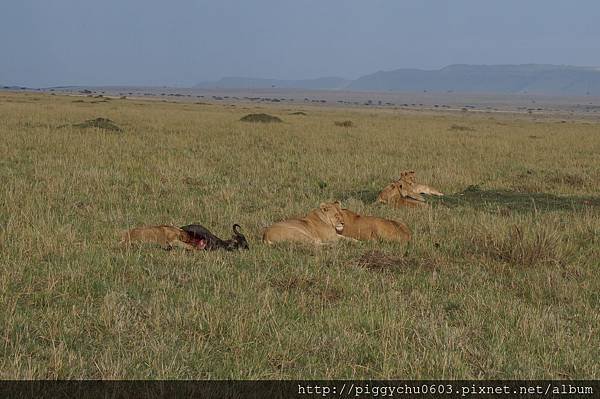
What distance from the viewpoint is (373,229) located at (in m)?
9.03

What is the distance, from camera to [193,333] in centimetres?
502

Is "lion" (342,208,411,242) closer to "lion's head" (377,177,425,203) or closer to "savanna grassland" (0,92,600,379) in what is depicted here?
"savanna grassland" (0,92,600,379)

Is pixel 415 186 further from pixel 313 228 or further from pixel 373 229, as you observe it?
pixel 313 228

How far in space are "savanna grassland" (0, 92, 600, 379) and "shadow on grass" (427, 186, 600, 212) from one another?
0.25 feet

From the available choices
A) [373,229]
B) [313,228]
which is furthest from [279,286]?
[373,229]

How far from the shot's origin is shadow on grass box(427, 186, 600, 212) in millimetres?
11789

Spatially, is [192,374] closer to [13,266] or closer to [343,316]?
[343,316]

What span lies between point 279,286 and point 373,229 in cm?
294

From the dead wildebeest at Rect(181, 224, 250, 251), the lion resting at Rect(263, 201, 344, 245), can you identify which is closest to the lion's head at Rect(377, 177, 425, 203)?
the lion resting at Rect(263, 201, 344, 245)

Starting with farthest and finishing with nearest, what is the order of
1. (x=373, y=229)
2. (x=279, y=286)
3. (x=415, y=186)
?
(x=415, y=186) → (x=373, y=229) → (x=279, y=286)

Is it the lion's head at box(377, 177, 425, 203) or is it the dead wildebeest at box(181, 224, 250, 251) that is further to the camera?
the lion's head at box(377, 177, 425, 203)

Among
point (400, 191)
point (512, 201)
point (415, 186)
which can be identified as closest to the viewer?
point (400, 191)

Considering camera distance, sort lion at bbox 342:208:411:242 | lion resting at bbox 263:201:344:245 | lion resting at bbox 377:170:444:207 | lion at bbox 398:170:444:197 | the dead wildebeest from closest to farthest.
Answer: the dead wildebeest, lion resting at bbox 263:201:344:245, lion at bbox 342:208:411:242, lion resting at bbox 377:170:444:207, lion at bbox 398:170:444:197

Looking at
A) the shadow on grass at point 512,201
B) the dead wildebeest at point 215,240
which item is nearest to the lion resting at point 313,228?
the dead wildebeest at point 215,240
